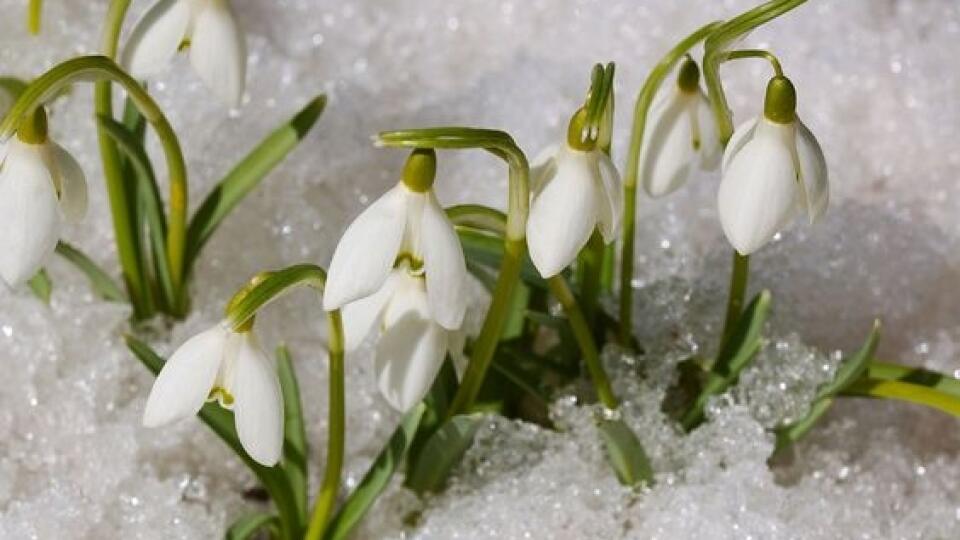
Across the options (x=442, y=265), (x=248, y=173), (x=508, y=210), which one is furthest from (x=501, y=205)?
(x=442, y=265)

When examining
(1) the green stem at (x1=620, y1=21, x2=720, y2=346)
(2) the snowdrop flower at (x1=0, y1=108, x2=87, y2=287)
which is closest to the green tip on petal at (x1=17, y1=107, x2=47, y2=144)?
(2) the snowdrop flower at (x1=0, y1=108, x2=87, y2=287)

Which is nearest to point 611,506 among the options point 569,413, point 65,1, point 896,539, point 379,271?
point 569,413

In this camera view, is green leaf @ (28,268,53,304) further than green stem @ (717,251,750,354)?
Yes

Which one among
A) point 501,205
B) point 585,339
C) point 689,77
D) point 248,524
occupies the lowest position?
point 248,524

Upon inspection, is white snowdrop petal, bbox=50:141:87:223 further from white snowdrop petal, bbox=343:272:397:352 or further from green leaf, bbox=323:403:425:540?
green leaf, bbox=323:403:425:540

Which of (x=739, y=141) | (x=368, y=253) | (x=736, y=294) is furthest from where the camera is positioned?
(x=736, y=294)

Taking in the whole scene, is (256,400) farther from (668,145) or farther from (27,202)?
(668,145)
